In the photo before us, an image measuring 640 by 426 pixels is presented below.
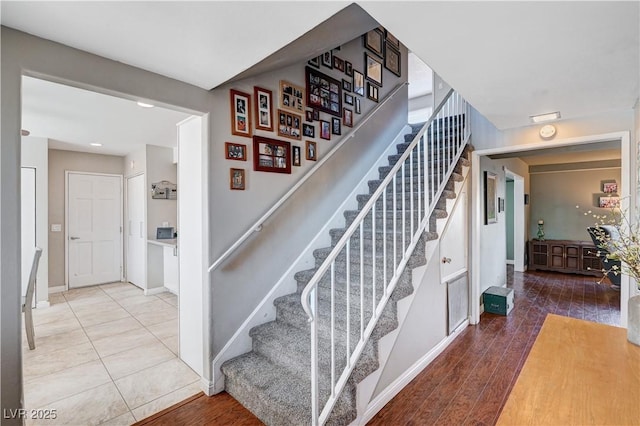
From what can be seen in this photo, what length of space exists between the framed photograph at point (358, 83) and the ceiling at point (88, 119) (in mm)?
1899

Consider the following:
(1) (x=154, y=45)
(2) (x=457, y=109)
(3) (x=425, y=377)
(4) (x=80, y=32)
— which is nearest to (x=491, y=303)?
(3) (x=425, y=377)

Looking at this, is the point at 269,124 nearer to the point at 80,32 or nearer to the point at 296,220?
the point at 296,220

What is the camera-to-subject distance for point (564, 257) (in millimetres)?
6066

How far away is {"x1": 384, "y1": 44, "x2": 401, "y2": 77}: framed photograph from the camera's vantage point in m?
3.97

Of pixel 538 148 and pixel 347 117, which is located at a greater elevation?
pixel 347 117

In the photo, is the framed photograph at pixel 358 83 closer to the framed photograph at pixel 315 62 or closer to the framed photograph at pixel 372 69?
the framed photograph at pixel 372 69

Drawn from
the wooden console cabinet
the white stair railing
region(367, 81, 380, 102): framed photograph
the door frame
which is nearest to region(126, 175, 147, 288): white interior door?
the white stair railing

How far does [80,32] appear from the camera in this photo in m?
1.53

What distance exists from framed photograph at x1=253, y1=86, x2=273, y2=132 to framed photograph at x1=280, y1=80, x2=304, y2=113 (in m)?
0.13

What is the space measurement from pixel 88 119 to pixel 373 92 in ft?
11.2

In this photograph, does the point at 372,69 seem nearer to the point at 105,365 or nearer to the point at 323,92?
the point at 323,92

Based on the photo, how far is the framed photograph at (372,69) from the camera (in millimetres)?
3611

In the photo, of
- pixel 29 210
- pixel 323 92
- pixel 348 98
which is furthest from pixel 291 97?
pixel 29 210

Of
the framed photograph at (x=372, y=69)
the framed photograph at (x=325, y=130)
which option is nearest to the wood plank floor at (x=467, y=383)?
the framed photograph at (x=325, y=130)
